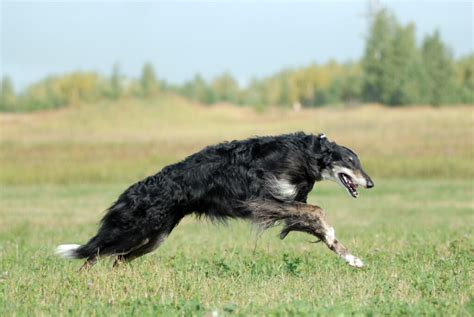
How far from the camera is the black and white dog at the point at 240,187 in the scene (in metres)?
8.59

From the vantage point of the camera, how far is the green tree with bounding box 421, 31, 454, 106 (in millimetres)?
81250

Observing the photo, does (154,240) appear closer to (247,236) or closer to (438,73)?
(247,236)

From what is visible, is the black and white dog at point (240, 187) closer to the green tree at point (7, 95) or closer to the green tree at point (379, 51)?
the green tree at point (379, 51)

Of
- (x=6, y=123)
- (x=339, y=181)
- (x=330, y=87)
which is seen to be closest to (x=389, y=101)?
(x=330, y=87)

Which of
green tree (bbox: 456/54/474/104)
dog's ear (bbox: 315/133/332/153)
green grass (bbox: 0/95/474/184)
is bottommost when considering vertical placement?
green grass (bbox: 0/95/474/184)

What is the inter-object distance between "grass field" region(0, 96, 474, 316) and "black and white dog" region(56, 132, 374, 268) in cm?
47

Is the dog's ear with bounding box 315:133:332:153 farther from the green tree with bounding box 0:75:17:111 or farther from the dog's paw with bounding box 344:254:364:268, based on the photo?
the green tree with bounding box 0:75:17:111

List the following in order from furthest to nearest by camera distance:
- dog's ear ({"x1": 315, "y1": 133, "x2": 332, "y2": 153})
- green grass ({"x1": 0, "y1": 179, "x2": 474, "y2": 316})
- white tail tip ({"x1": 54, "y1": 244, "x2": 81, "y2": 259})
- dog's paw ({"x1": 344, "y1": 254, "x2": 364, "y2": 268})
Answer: white tail tip ({"x1": 54, "y1": 244, "x2": 81, "y2": 259}), dog's ear ({"x1": 315, "y1": 133, "x2": 332, "y2": 153}), dog's paw ({"x1": 344, "y1": 254, "x2": 364, "y2": 268}), green grass ({"x1": 0, "y1": 179, "x2": 474, "y2": 316})

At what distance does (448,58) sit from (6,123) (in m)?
49.5

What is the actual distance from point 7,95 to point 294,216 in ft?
334

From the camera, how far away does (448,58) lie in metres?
82.5

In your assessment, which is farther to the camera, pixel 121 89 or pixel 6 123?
pixel 121 89

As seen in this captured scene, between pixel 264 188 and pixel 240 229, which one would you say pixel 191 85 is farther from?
pixel 264 188

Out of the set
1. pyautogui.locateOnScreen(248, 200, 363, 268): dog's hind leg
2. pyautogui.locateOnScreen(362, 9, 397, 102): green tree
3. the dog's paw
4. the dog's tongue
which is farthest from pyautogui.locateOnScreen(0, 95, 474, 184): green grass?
the dog's paw
